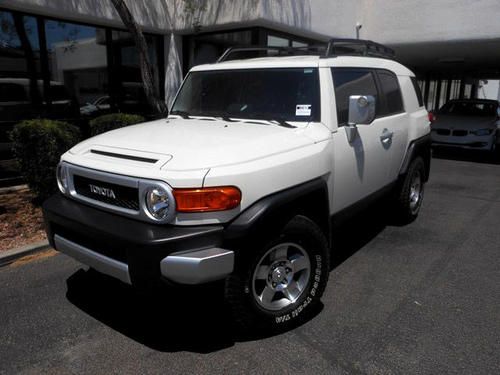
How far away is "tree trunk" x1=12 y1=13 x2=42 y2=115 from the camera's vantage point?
25.5 ft

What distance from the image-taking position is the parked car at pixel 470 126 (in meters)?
10.8

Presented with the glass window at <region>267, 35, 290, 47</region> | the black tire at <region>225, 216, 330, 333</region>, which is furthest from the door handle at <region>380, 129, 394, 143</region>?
the glass window at <region>267, 35, 290, 47</region>

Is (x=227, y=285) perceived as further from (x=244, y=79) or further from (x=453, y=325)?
(x=244, y=79)

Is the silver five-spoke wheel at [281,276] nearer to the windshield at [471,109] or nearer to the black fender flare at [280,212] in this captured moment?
the black fender flare at [280,212]

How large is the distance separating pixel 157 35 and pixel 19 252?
729 cm

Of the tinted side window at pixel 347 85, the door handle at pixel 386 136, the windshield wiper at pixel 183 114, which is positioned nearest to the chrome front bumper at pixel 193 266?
the tinted side window at pixel 347 85

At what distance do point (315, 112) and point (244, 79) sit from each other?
2.81ft

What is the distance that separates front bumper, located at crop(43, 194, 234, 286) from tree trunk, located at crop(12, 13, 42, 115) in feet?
21.3

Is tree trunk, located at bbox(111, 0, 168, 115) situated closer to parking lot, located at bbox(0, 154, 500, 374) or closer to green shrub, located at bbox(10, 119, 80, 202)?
green shrub, located at bbox(10, 119, 80, 202)

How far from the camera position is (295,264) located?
307 centimetres

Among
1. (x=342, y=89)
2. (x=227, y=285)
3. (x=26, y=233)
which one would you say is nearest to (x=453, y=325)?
(x=227, y=285)

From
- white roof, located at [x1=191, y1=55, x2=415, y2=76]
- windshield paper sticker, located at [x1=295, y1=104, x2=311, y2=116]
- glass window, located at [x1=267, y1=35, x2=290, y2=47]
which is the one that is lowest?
windshield paper sticker, located at [x1=295, y1=104, x2=311, y2=116]

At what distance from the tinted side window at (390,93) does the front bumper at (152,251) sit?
109 inches

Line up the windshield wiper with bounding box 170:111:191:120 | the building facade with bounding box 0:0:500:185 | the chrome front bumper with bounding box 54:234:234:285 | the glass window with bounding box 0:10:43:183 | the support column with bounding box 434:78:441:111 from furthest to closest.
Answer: the support column with bounding box 434:78:441:111
the building facade with bounding box 0:0:500:185
the glass window with bounding box 0:10:43:183
the windshield wiper with bounding box 170:111:191:120
the chrome front bumper with bounding box 54:234:234:285
